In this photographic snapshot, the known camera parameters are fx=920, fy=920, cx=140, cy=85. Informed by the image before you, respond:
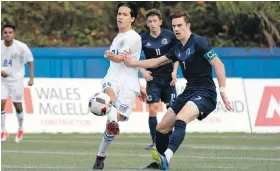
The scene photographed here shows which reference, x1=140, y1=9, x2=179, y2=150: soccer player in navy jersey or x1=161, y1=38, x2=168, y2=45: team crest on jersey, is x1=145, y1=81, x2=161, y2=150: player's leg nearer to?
x1=140, y1=9, x2=179, y2=150: soccer player in navy jersey

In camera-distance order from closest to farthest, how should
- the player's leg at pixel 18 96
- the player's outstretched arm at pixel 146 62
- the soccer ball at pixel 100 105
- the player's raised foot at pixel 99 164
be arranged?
1. the soccer ball at pixel 100 105
2. the player's raised foot at pixel 99 164
3. the player's outstretched arm at pixel 146 62
4. the player's leg at pixel 18 96

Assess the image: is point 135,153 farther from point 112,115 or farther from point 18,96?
point 18,96

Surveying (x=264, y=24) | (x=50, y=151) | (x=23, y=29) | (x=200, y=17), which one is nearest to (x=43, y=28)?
(x=23, y=29)

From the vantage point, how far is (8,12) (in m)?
30.3

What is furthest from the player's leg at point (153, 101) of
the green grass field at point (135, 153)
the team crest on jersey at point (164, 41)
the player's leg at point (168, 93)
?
the team crest on jersey at point (164, 41)

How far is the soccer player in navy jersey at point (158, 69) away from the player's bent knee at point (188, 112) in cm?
413

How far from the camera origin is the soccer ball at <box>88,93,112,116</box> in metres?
10.8

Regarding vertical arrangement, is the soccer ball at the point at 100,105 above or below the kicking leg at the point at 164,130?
above

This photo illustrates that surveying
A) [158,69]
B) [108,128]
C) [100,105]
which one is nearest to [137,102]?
[158,69]

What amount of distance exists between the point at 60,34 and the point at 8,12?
72.8 inches

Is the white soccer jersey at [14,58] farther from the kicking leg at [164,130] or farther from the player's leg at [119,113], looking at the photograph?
the kicking leg at [164,130]

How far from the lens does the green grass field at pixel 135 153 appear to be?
452 inches

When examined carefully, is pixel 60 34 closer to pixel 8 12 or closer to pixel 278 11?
pixel 8 12

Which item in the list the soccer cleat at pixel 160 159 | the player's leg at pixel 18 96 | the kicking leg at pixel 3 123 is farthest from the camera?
the player's leg at pixel 18 96
